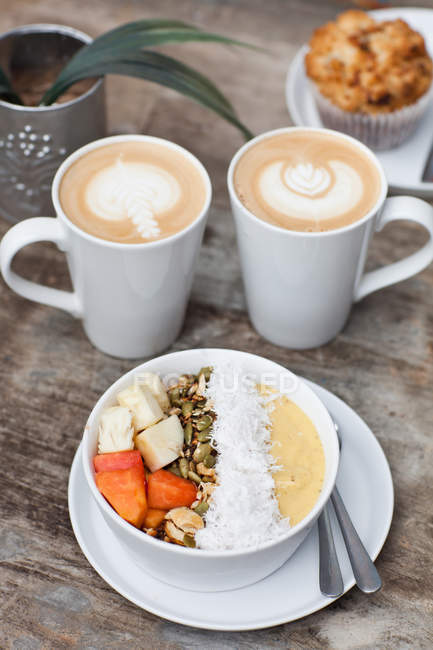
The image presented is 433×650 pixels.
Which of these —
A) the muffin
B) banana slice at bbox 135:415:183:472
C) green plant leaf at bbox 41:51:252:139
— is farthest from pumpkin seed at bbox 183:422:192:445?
the muffin

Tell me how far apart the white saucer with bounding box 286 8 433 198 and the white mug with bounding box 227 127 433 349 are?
0.32 meters

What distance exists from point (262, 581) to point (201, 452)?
0.67 feet

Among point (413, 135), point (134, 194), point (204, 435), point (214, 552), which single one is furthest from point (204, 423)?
point (413, 135)

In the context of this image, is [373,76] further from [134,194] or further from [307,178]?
[134,194]

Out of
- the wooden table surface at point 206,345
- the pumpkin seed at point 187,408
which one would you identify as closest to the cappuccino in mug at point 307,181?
the wooden table surface at point 206,345

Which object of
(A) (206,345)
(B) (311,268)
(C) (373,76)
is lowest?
(A) (206,345)

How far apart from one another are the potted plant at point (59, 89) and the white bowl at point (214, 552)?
0.55 meters

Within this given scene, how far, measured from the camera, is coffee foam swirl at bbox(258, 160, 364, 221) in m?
1.31

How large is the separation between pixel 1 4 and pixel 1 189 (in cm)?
78

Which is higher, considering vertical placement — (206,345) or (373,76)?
(373,76)

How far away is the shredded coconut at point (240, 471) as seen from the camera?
0.98m

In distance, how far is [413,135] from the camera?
5.90 feet

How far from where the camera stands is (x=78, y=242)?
3.99ft

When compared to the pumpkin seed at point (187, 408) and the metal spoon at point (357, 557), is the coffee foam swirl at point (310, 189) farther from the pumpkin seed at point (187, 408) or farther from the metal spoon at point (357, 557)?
the metal spoon at point (357, 557)
